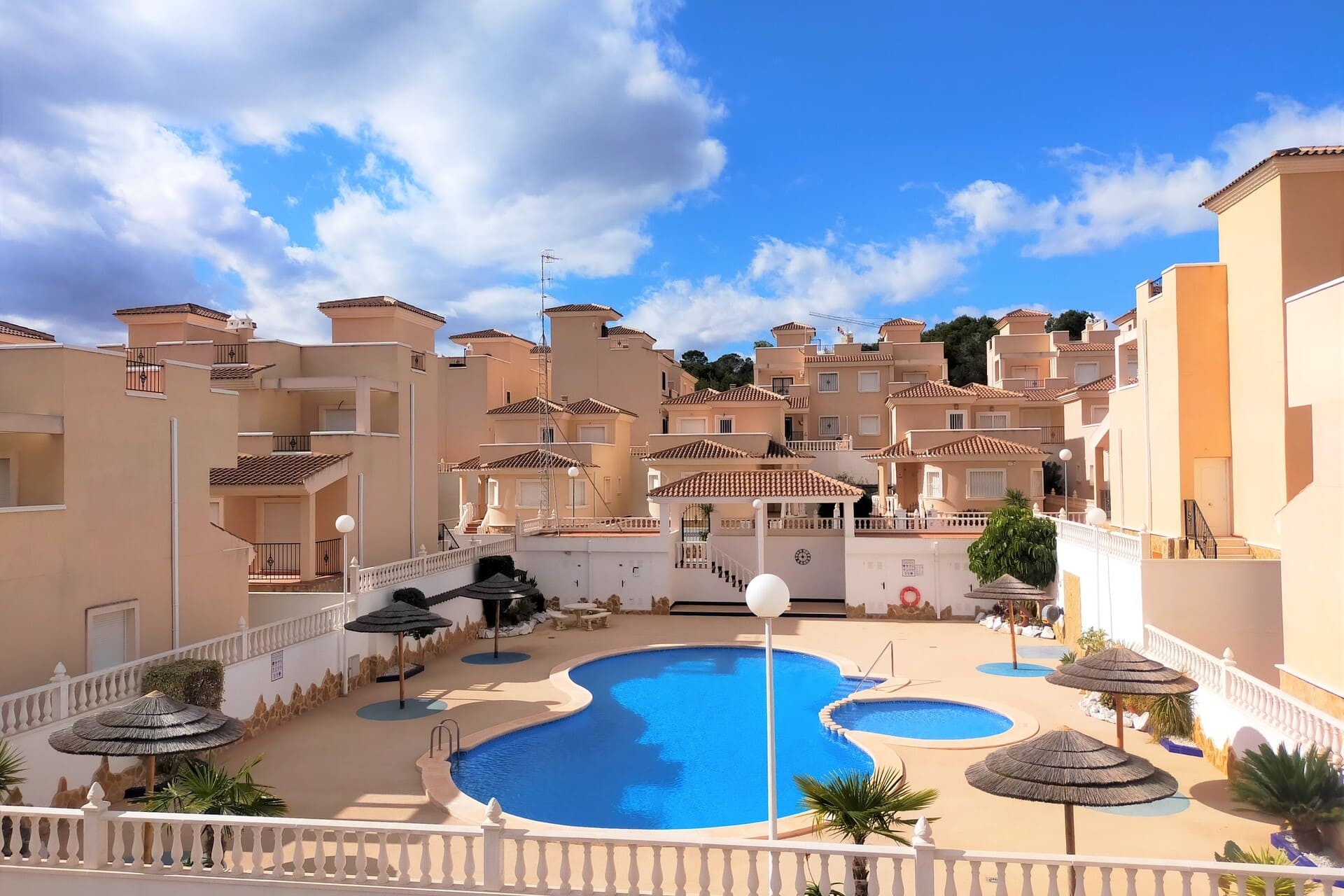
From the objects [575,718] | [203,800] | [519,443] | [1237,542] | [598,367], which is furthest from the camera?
[598,367]

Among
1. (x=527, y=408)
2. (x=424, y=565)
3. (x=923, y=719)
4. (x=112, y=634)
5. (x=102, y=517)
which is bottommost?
(x=923, y=719)

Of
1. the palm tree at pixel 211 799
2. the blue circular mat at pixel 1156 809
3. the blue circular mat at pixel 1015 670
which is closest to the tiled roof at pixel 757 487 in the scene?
the blue circular mat at pixel 1015 670

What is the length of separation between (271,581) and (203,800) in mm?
16788

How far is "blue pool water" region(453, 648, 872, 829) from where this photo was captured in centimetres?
1408

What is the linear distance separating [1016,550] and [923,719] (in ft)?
36.3

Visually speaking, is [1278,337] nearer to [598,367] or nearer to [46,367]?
[46,367]

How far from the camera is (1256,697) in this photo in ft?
43.1

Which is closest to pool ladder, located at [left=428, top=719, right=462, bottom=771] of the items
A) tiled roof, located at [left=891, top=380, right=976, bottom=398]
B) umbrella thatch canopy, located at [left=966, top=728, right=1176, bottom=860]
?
umbrella thatch canopy, located at [left=966, top=728, right=1176, bottom=860]

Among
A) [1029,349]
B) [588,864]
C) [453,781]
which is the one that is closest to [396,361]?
[453,781]

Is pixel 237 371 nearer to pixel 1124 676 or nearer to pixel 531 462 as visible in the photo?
pixel 531 462

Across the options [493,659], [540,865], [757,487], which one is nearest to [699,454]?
[757,487]

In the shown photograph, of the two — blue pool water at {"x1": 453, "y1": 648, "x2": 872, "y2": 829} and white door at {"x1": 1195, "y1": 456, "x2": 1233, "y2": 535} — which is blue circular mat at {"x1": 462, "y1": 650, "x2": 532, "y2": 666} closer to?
blue pool water at {"x1": 453, "y1": 648, "x2": 872, "y2": 829}

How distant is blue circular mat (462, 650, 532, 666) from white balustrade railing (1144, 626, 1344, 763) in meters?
16.0

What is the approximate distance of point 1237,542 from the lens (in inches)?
839
